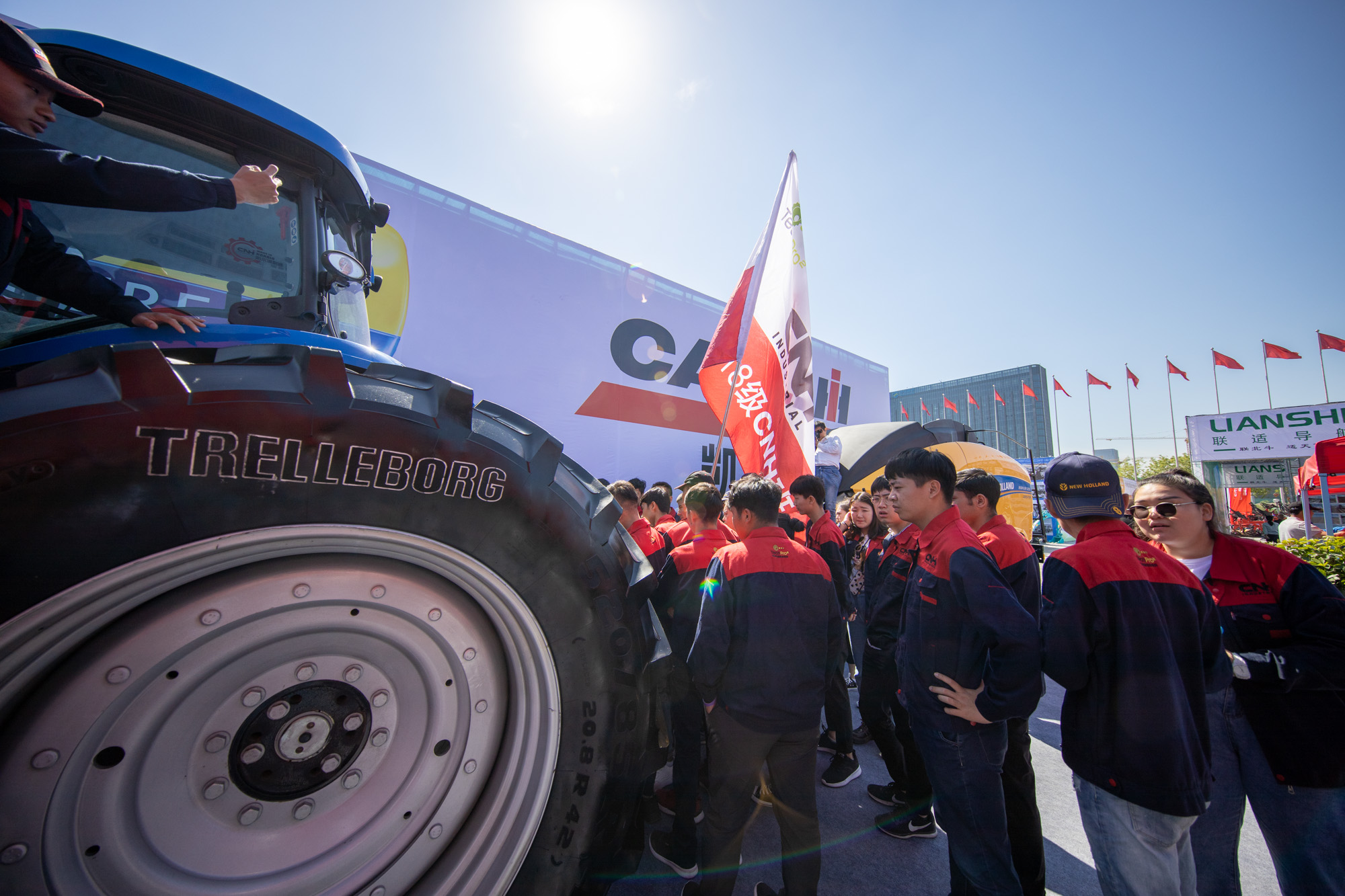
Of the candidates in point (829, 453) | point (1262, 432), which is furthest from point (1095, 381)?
point (829, 453)

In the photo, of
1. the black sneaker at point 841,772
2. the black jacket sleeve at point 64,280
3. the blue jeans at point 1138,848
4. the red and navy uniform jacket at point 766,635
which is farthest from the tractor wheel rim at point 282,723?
the black sneaker at point 841,772

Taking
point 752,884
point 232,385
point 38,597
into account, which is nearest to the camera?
point 38,597

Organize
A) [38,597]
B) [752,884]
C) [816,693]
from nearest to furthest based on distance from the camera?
[38,597], [816,693], [752,884]

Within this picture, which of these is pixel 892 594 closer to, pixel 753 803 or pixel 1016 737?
pixel 1016 737

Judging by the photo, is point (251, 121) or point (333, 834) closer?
point (333, 834)

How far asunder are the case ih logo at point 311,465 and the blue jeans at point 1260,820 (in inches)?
111

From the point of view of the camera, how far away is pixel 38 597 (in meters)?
0.91

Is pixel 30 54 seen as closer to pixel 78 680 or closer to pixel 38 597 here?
pixel 38 597

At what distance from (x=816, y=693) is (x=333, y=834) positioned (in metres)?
1.71

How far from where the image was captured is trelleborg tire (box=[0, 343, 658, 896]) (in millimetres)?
954

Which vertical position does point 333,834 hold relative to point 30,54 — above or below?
below

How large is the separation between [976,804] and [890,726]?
123cm

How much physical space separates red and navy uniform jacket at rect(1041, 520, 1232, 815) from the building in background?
221 ft

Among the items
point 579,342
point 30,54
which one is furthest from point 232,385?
point 579,342
